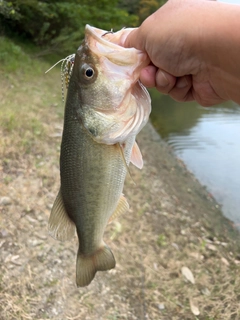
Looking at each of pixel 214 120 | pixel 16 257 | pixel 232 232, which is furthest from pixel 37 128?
pixel 214 120

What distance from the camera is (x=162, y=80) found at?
2.05 m

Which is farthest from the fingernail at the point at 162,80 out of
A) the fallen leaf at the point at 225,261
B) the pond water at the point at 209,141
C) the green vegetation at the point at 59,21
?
the green vegetation at the point at 59,21

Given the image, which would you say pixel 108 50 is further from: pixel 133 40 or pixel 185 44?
pixel 185 44

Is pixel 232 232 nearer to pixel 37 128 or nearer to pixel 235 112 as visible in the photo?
pixel 37 128

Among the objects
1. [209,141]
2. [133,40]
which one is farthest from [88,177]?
[209,141]

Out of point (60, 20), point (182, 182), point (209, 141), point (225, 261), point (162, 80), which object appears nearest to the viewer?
point (162, 80)

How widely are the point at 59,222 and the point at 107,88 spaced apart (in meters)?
0.86

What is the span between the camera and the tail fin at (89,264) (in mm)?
2229

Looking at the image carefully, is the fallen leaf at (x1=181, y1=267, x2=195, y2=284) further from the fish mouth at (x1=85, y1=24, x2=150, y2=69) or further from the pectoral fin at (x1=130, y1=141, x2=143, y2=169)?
the fish mouth at (x1=85, y1=24, x2=150, y2=69)

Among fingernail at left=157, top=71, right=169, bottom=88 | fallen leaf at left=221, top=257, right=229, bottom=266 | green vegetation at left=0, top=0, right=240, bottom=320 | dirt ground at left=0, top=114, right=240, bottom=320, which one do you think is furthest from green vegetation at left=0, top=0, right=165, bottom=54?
fingernail at left=157, top=71, right=169, bottom=88

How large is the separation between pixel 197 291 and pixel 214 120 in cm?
1066

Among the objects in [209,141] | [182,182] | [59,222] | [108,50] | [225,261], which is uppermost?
[108,50]

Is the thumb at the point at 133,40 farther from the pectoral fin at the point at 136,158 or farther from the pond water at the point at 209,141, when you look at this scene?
the pond water at the point at 209,141

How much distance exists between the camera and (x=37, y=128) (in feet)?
19.3
